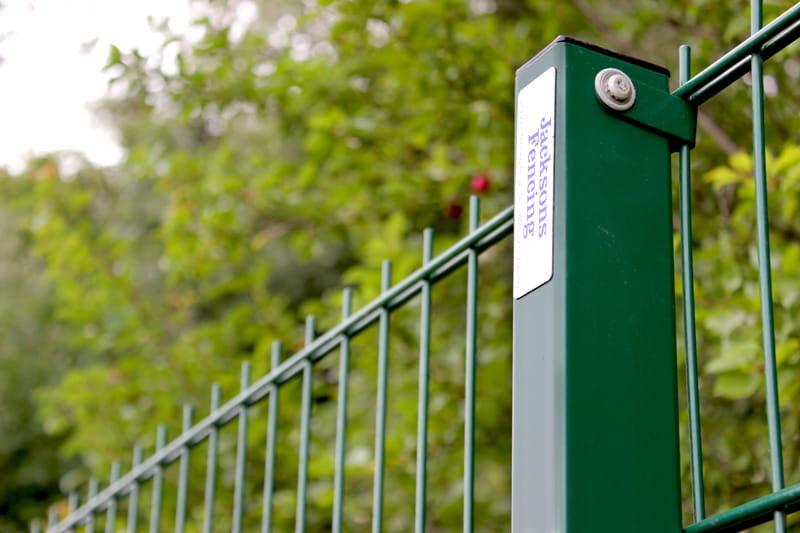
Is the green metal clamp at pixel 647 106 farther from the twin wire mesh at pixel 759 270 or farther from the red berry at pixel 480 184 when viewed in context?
the red berry at pixel 480 184

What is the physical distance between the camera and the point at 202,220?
5.16 m

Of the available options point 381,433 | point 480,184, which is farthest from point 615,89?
point 480,184

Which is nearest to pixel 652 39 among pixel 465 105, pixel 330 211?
pixel 465 105

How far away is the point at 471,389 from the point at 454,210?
3093 mm

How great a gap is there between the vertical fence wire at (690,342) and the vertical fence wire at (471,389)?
0.42 metres

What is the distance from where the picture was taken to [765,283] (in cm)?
128

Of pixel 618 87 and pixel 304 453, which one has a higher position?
pixel 618 87

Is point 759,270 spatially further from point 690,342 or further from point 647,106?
point 647,106

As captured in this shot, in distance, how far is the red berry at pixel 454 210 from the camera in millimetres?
4824

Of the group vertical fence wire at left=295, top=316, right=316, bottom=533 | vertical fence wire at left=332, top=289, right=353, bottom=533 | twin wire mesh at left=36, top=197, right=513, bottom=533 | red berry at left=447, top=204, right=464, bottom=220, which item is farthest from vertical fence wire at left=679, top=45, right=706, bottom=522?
red berry at left=447, top=204, right=464, bottom=220

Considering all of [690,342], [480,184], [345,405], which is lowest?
[690,342]

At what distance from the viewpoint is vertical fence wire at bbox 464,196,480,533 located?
1.71 m

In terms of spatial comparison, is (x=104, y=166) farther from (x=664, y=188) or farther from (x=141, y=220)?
(x=664, y=188)

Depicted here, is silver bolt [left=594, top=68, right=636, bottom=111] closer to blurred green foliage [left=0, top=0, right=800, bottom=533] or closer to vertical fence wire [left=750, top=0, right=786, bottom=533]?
vertical fence wire [left=750, top=0, right=786, bottom=533]
